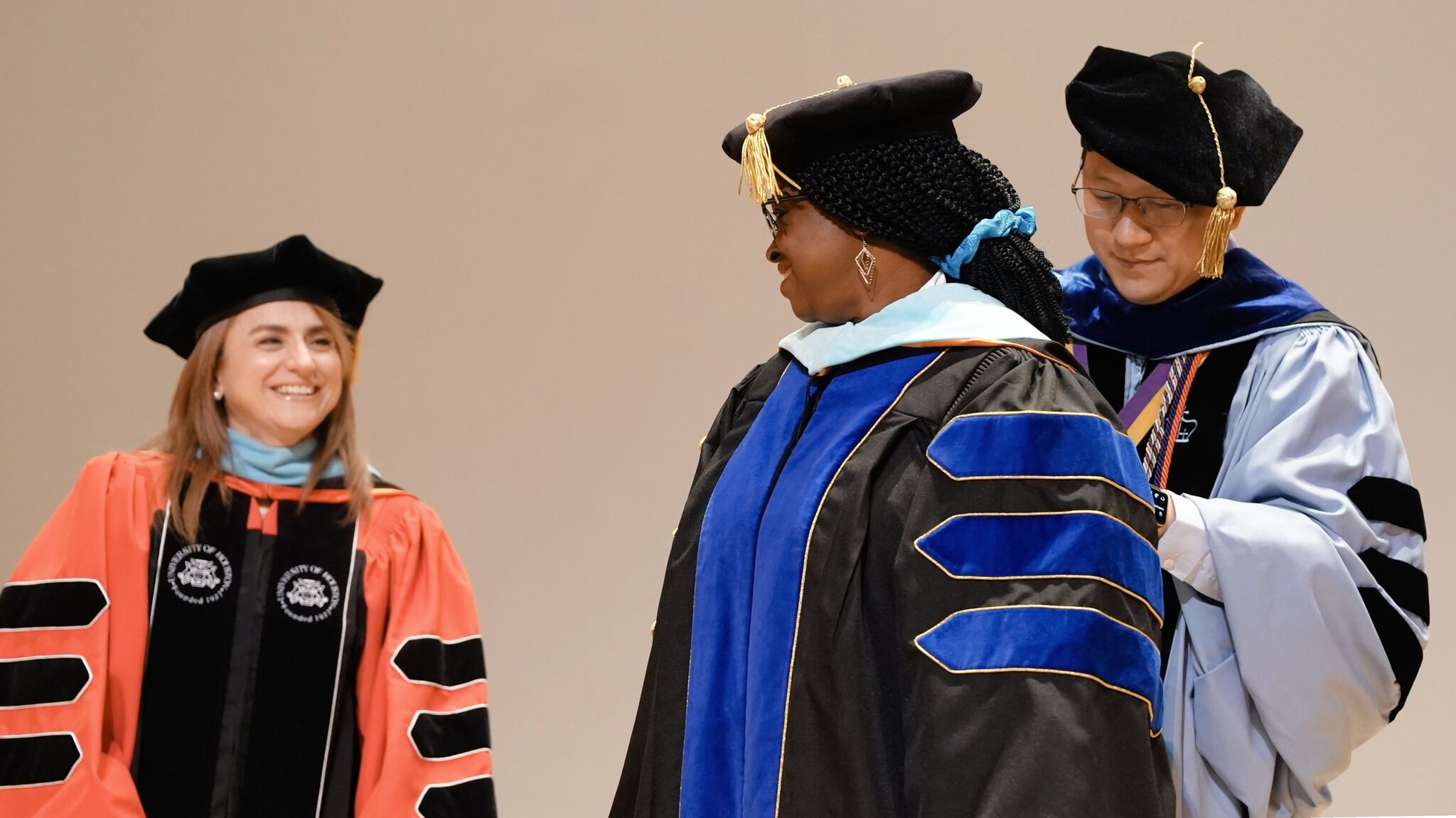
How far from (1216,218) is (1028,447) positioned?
88cm

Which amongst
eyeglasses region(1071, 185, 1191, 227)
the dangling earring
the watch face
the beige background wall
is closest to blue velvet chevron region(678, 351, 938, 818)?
the dangling earring

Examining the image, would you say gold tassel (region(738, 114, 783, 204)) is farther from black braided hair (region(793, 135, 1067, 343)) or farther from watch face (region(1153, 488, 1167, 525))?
watch face (region(1153, 488, 1167, 525))

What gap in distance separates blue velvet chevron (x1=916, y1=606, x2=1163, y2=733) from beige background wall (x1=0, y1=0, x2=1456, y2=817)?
308 centimetres

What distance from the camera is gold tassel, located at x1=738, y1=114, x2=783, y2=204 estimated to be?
175 centimetres

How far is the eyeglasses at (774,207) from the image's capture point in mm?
1778

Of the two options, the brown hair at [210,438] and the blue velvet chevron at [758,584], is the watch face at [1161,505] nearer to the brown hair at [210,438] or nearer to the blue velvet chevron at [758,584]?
the blue velvet chevron at [758,584]

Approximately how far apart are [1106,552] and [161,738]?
2.09 m

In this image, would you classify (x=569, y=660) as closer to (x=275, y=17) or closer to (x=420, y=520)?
(x=420, y=520)

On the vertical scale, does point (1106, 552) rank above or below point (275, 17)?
below

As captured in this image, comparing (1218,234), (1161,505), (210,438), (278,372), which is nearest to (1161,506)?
(1161,505)

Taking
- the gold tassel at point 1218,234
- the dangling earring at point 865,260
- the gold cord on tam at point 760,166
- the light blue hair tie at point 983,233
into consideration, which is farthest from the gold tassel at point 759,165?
the gold tassel at point 1218,234

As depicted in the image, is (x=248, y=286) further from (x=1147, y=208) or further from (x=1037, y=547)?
(x=1037, y=547)

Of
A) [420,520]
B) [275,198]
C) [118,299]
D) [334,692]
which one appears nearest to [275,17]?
[275,198]

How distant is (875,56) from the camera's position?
4.41 metres
